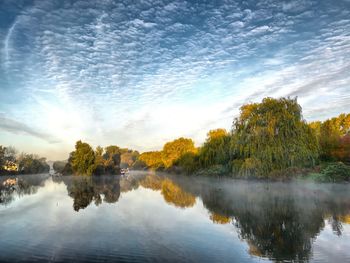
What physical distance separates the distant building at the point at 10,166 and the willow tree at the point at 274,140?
73472 millimetres

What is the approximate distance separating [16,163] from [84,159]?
1322 inches

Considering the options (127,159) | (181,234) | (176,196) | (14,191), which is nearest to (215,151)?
(176,196)

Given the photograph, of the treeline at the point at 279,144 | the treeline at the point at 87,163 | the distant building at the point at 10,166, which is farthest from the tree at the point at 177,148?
the distant building at the point at 10,166

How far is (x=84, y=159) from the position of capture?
69.4 meters

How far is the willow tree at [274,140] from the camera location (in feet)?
99.5

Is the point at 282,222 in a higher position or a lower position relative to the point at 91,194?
higher

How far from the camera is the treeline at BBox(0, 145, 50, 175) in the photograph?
7722 centimetres

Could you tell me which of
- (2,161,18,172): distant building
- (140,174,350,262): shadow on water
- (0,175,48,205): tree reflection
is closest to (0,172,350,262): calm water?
(140,174,350,262): shadow on water

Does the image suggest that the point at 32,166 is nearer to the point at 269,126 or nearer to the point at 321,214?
the point at 269,126

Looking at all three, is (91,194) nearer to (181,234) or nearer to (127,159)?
(181,234)

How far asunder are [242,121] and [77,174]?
2135 inches

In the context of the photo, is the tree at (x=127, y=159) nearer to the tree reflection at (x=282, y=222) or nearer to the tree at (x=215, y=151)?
the tree at (x=215, y=151)

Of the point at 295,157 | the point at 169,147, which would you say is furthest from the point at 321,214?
the point at 169,147

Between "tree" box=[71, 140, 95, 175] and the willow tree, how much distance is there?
46210mm
